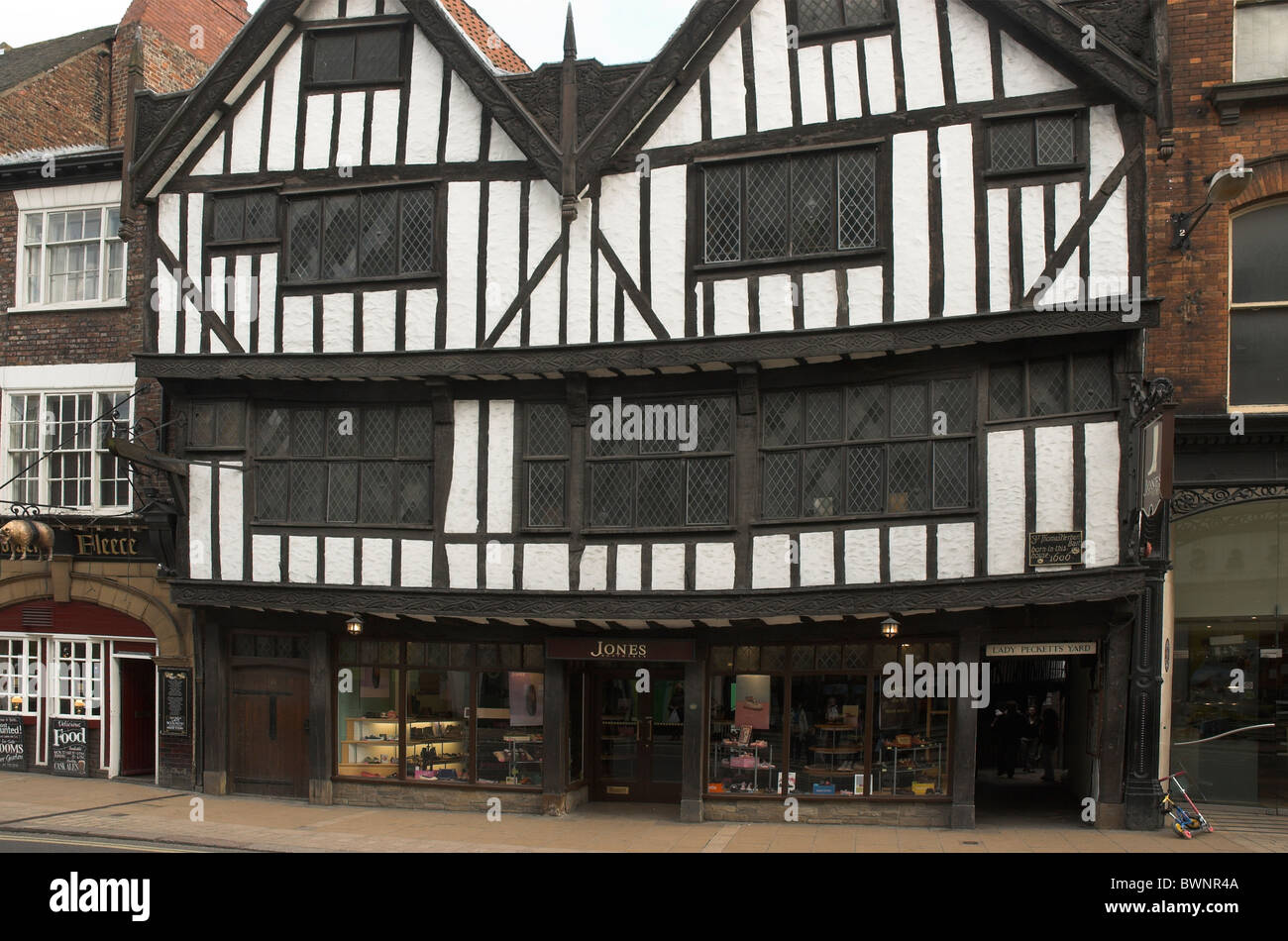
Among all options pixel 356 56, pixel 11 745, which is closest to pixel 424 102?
pixel 356 56

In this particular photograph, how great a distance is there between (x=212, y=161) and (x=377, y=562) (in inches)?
260

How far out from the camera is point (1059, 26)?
46.0 feet

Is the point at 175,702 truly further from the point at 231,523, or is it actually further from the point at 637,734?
the point at 637,734

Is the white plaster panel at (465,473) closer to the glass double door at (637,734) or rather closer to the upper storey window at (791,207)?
the glass double door at (637,734)

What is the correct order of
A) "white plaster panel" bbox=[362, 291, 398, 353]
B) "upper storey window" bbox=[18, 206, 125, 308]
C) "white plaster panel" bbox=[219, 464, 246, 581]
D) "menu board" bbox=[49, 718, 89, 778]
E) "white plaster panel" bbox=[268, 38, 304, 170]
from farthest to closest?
"upper storey window" bbox=[18, 206, 125, 308]
"menu board" bbox=[49, 718, 89, 778]
"white plaster panel" bbox=[219, 464, 246, 581]
"white plaster panel" bbox=[268, 38, 304, 170]
"white plaster panel" bbox=[362, 291, 398, 353]

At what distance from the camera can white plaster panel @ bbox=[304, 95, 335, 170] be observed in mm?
17062

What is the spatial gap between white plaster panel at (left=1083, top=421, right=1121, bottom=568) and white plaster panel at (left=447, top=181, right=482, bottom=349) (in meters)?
8.20

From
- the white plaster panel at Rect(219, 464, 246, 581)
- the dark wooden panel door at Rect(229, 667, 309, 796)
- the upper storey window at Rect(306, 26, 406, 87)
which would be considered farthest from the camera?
the dark wooden panel door at Rect(229, 667, 309, 796)

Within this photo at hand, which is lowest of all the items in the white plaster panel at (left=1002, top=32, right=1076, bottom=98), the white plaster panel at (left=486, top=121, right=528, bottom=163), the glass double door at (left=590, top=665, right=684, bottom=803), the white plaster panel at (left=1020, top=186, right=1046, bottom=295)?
the glass double door at (left=590, top=665, right=684, bottom=803)

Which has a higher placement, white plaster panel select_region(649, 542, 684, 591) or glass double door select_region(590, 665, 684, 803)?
white plaster panel select_region(649, 542, 684, 591)

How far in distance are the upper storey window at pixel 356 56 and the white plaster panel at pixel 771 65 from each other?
5170mm

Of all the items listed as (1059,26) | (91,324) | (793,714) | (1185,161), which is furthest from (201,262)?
Answer: (1185,161)

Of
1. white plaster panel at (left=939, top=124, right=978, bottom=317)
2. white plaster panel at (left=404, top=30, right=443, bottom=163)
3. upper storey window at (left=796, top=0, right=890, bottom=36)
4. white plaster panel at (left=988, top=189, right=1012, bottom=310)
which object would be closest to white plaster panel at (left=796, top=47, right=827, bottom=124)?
upper storey window at (left=796, top=0, right=890, bottom=36)

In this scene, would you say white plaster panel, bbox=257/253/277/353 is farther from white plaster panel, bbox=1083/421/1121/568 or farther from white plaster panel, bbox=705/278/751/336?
white plaster panel, bbox=1083/421/1121/568
